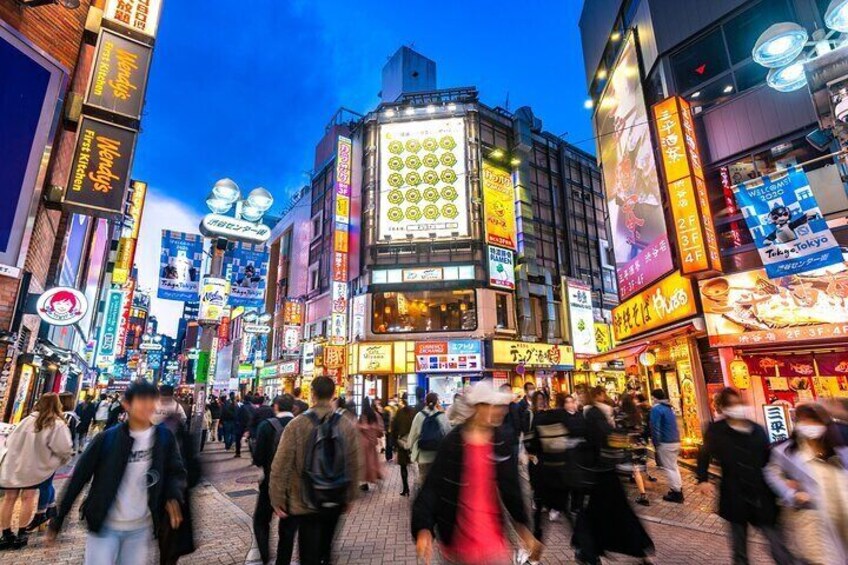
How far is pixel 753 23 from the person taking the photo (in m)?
13.2

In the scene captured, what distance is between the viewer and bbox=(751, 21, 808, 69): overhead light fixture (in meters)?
7.65

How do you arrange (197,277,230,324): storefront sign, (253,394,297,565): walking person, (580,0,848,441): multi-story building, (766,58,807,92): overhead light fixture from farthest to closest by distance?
(197,277,230,324): storefront sign → (580,0,848,441): multi-story building → (766,58,807,92): overhead light fixture → (253,394,297,565): walking person

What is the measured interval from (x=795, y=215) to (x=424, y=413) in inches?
375

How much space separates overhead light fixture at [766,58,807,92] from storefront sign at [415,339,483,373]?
17709 mm

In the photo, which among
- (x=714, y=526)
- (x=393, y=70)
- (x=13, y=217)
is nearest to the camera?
(x=714, y=526)

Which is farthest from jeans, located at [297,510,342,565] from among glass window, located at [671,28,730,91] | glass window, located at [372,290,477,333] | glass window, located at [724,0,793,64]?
glass window, located at [372,290,477,333]

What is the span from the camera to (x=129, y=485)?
10.5 feet

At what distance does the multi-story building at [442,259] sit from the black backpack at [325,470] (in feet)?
63.6

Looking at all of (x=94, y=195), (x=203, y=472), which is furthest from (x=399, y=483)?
(x=94, y=195)

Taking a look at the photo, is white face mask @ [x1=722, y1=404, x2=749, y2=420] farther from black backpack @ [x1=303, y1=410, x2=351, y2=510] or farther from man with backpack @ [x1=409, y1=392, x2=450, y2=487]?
black backpack @ [x1=303, y1=410, x2=351, y2=510]

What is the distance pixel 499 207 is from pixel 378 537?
76.2 ft

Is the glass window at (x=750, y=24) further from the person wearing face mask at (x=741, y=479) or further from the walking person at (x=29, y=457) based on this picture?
the walking person at (x=29, y=457)

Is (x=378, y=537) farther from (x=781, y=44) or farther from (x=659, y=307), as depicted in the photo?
(x=659, y=307)

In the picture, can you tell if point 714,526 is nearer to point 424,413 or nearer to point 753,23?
point 424,413
